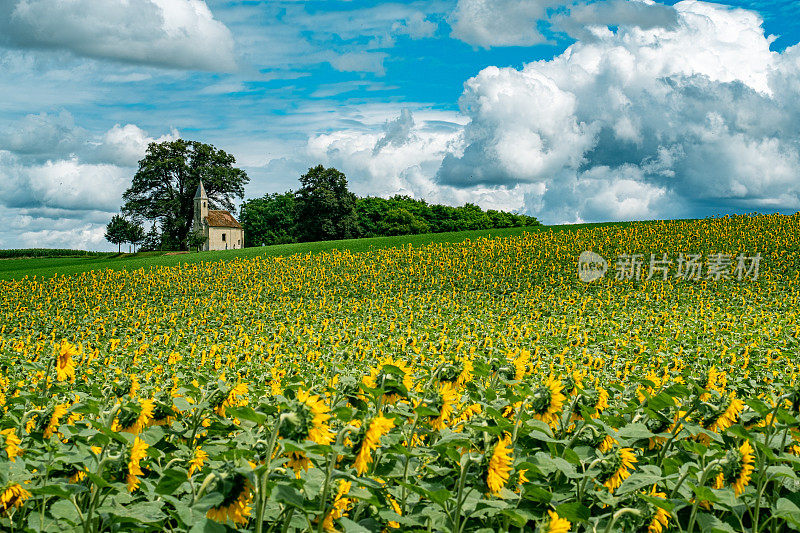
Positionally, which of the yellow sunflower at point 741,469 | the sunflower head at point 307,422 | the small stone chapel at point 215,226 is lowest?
the yellow sunflower at point 741,469

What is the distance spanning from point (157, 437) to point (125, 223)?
5935 centimetres

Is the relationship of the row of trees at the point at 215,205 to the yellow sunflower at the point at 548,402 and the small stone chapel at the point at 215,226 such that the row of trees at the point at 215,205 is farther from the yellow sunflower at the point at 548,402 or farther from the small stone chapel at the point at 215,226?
the yellow sunflower at the point at 548,402

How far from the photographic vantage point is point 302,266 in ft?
84.1

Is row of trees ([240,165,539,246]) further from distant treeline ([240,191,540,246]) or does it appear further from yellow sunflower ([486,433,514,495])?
yellow sunflower ([486,433,514,495])

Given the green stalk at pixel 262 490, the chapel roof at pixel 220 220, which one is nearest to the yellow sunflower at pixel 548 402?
the green stalk at pixel 262 490

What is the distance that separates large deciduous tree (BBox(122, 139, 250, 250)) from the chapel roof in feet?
25.2

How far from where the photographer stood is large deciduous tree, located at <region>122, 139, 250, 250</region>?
55094mm

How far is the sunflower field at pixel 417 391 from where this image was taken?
2025mm

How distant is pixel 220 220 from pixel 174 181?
1167cm

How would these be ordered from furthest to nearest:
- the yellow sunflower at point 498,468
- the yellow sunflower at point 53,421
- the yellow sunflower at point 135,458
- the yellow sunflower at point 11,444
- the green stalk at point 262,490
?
the yellow sunflower at point 53,421
the yellow sunflower at point 11,444
the yellow sunflower at point 135,458
the yellow sunflower at point 498,468
the green stalk at point 262,490

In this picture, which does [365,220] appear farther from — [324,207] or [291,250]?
[291,250]

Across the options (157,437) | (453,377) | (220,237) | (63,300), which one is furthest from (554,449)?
(220,237)

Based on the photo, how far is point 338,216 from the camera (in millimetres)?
61406

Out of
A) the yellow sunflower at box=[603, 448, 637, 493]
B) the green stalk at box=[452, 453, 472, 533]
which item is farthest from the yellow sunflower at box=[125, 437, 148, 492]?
the yellow sunflower at box=[603, 448, 637, 493]
